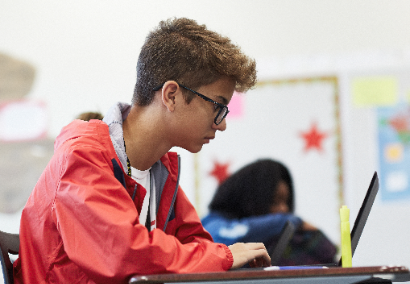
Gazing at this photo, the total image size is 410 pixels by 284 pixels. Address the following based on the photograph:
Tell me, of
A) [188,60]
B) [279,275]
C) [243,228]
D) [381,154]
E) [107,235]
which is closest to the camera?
[279,275]

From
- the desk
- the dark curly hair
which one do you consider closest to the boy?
the desk

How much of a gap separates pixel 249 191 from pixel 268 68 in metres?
0.68

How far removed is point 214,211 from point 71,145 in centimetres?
124

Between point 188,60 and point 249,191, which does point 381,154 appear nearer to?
point 249,191

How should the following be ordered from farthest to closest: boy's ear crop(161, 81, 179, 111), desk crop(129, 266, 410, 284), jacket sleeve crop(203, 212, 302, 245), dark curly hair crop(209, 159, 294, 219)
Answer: dark curly hair crop(209, 159, 294, 219) → jacket sleeve crop(203, 212, 302, 245) → boy's ear crop(161, 81, 179, 111) → desk crop(129, 266, 410, 284)

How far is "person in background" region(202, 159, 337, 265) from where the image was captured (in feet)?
6.64

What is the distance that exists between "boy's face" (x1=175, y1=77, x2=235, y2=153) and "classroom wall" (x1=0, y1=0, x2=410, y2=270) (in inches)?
49.7

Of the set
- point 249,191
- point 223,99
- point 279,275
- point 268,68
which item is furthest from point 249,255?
point 268,68

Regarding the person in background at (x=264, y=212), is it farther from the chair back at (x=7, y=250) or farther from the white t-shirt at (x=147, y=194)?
the chair back at (x=7, y=250)

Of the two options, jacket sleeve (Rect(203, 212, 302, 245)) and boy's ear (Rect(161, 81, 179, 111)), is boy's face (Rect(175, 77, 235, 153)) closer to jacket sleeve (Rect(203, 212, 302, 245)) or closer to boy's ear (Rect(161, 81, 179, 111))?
boy's ear (Rect(161, 81, 179, 111))

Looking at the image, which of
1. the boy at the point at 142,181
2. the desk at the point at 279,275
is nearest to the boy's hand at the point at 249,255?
the boy at the point at 142,181

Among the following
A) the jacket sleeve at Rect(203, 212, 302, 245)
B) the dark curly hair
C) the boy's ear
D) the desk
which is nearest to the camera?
the desk

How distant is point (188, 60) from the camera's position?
3.57 feet

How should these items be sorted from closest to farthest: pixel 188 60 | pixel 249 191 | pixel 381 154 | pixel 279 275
Result: pixel 279 275 → pixel 188 60 → pixel 249 191 → pixel 381 154
